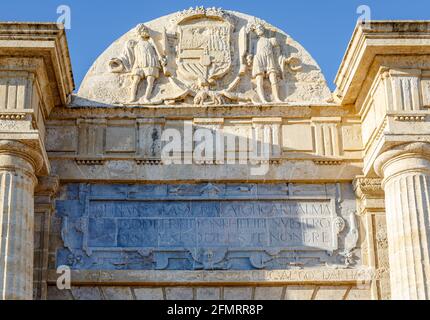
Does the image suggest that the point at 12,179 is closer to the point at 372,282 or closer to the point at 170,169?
the point at 170,169

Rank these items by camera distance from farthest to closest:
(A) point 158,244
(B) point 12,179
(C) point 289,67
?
(C) point 289,67 → (A) point 158,244 → (B) point 12,179

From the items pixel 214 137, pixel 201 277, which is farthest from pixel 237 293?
pixel 214 137

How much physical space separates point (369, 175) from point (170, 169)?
11.2 feet

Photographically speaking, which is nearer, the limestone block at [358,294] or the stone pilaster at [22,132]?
the stone pilaster at [22,132]

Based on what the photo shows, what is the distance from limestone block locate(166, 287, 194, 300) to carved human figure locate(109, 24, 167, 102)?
352 cm

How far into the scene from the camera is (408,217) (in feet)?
61.0

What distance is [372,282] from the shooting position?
773 inches

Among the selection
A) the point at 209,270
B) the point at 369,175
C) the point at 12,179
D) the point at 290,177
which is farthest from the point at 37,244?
the point at 369,175

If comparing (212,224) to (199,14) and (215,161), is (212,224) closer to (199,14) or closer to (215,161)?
(215,161)

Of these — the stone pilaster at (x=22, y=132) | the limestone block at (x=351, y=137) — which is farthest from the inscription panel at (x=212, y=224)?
the stone pilaster at (x=22, y=132)

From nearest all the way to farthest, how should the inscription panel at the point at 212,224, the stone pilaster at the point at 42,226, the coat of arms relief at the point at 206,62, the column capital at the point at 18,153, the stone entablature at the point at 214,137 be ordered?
1. the column capital at the point at 18,153
2. the stone pilaster at the point at 42,226
3. the inscription panel at the point at 212,224
4. the stone entablature at the point at 214,137
5. the coat of arms relief at the point at 206,62

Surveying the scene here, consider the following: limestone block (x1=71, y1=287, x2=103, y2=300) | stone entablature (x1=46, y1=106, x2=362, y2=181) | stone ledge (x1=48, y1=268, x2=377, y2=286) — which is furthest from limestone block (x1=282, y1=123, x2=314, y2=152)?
limestone block (x1=71, y1=287, x2=103, y2=300)

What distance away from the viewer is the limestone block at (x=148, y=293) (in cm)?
1962

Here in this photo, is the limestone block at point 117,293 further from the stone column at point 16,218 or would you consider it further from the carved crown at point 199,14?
the carved crown at point 199,14
